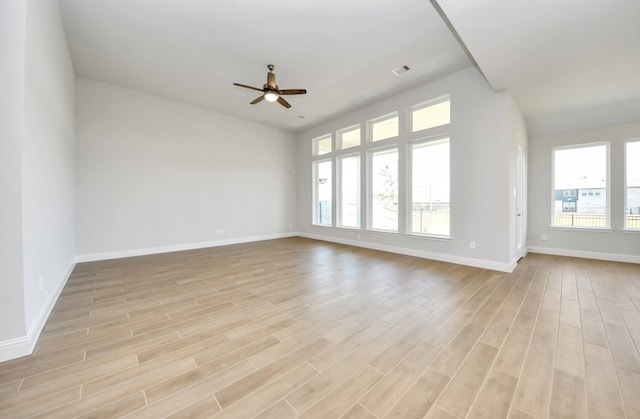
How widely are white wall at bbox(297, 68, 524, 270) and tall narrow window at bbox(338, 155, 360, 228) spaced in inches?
69.9

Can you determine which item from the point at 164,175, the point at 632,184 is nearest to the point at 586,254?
the point at 632,184

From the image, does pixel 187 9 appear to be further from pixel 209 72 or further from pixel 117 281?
pixel 117 281

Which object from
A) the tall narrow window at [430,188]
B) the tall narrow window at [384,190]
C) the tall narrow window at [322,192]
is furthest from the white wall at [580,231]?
the tall narrow window at [322,192]

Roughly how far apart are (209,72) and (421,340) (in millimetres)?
4682

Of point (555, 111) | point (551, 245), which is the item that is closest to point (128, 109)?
point (555, 111)

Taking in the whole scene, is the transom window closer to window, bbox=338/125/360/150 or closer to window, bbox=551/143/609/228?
window, bbox=338/125/360/150

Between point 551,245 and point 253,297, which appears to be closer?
point 253,297

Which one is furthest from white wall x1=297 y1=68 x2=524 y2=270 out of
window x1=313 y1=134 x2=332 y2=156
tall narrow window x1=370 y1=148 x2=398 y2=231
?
window x1=313 y1=134 x2=332 y2=156

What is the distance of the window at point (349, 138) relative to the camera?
19.3 feet

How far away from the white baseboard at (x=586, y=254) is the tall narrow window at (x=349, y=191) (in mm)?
3828

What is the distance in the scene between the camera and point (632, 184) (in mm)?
4160

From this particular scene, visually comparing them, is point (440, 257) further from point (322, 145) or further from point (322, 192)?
point (322, 145)

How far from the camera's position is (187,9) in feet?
8.70

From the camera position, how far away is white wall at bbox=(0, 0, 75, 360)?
159 centimetres
